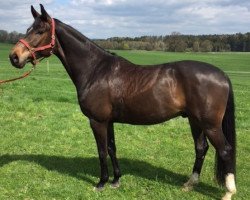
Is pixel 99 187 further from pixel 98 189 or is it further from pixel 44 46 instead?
pixel 44 46

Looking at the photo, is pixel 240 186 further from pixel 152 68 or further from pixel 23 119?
pixel 23 119

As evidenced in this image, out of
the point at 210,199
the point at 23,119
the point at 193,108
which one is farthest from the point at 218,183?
the point at 23,119

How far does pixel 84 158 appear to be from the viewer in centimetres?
741

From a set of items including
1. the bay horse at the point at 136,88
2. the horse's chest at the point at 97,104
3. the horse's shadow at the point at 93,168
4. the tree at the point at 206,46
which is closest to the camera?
the bay horse at the point at 136,88

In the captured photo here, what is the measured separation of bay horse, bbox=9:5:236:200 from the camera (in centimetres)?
521

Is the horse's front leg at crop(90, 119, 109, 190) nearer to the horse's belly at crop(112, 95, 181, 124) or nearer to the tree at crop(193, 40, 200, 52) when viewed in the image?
the horse's belly at crop(112, 95, 181, 124)

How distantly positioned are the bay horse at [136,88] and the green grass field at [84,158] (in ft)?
2.00

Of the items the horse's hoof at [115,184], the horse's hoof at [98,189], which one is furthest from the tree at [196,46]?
the horse's hoof at [98,189]

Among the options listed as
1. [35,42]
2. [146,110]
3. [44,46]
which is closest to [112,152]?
[146,110]

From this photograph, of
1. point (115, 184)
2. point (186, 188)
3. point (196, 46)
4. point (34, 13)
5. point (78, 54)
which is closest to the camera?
point (34, 13)

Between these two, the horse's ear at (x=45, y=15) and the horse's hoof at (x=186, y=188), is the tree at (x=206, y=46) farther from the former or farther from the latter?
the horse's ear at (x=45, y=15)

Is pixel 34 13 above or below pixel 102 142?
above

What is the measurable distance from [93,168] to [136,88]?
214 centimetres

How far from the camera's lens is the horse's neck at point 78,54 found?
5617mm
